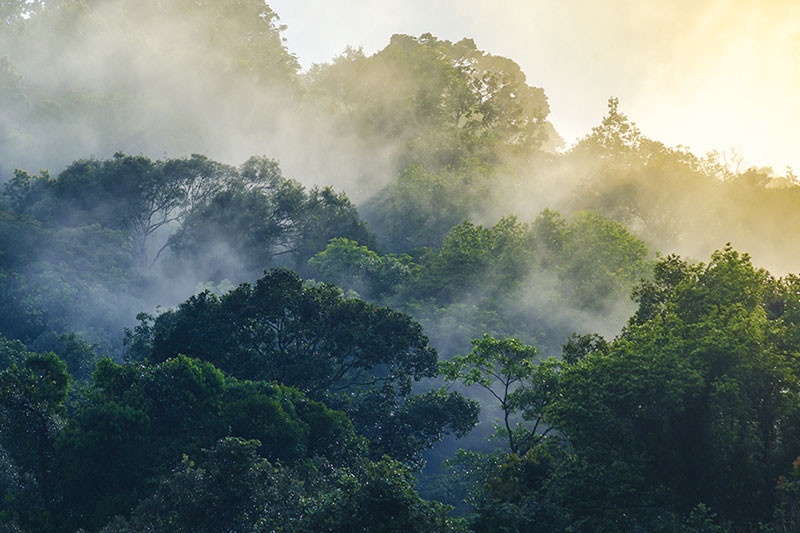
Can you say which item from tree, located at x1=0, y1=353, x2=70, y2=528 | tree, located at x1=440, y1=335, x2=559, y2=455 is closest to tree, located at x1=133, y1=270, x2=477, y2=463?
tree, located at x1=440, y1=335, x2=559, y2=455

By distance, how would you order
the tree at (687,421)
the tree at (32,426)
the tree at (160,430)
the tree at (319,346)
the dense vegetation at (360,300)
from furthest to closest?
the tree at (319,346)
the tree at (160,430)
the tree at (32,426)
the dense vegetation at (360,300)
the tree at (687,421)

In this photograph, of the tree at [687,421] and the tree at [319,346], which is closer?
the tree at [687,421]

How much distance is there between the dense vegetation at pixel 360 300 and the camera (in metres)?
20.6

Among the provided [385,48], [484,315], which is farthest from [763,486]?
[385,48]

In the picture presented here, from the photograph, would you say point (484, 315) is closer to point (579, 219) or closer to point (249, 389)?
point (579, 219)

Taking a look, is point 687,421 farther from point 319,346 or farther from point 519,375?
point 319,346

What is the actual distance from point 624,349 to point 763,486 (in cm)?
495

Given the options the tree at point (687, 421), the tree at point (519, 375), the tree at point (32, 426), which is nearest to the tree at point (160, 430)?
the tree at point (32, 426)

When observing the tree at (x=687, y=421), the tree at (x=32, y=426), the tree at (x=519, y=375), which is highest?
the tree at (x=519, y=375)

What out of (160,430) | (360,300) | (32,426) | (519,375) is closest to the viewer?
(32,426)

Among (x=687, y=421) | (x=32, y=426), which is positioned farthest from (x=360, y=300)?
(x=687, y=421)

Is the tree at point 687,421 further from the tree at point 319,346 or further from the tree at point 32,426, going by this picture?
the tree at point 32,426

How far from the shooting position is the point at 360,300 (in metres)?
34.0

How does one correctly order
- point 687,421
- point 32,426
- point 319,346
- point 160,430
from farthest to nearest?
point 319,346
point 160,430
point 32,426
point 687,421
